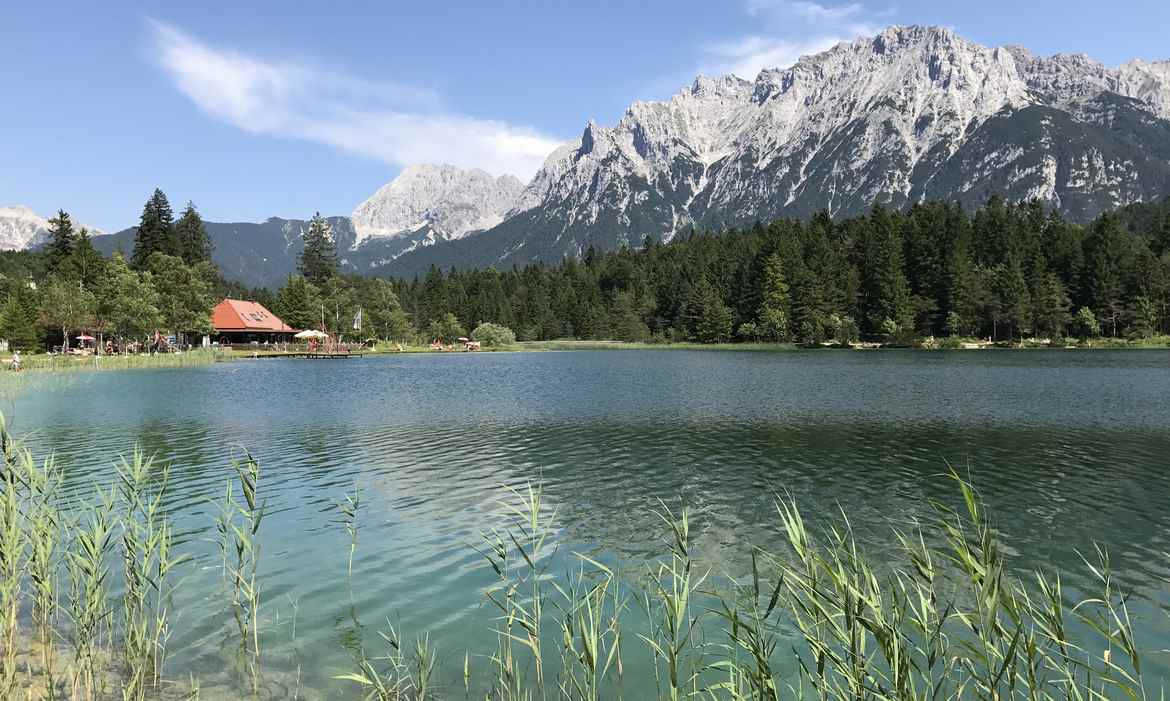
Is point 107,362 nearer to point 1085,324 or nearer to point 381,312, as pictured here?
point 381,312

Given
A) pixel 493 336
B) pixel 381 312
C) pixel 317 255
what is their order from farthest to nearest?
pixel 317 255
pixel 493 336
pixel 381 312

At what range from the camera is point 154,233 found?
125 metres

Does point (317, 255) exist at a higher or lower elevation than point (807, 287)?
higher

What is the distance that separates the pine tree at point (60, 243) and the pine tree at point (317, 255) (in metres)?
53.1

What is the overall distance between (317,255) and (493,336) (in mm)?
50994

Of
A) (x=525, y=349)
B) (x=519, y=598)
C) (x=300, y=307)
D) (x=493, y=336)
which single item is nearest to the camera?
(x=519, y=598)

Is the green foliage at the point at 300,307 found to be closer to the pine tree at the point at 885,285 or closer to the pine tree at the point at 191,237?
the pine tree at the point at 191,237

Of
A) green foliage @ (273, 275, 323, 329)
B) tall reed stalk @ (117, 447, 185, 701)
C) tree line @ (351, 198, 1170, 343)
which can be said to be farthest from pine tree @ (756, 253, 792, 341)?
tall reed stalk @ (117, 447, 185, 701)

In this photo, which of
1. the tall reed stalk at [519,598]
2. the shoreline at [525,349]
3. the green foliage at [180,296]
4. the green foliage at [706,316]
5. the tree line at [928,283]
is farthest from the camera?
Result: the green foliage at [706,316]

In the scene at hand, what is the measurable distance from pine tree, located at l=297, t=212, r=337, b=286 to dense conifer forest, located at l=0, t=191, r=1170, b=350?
37 cm

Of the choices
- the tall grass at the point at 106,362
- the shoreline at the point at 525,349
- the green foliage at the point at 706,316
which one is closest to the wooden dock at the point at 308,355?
the shoreline at the point at 525,349

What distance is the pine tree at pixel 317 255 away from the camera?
167375 mm

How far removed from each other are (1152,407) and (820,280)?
11530cm

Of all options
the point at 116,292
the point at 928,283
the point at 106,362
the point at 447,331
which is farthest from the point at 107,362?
the point at 928,283
